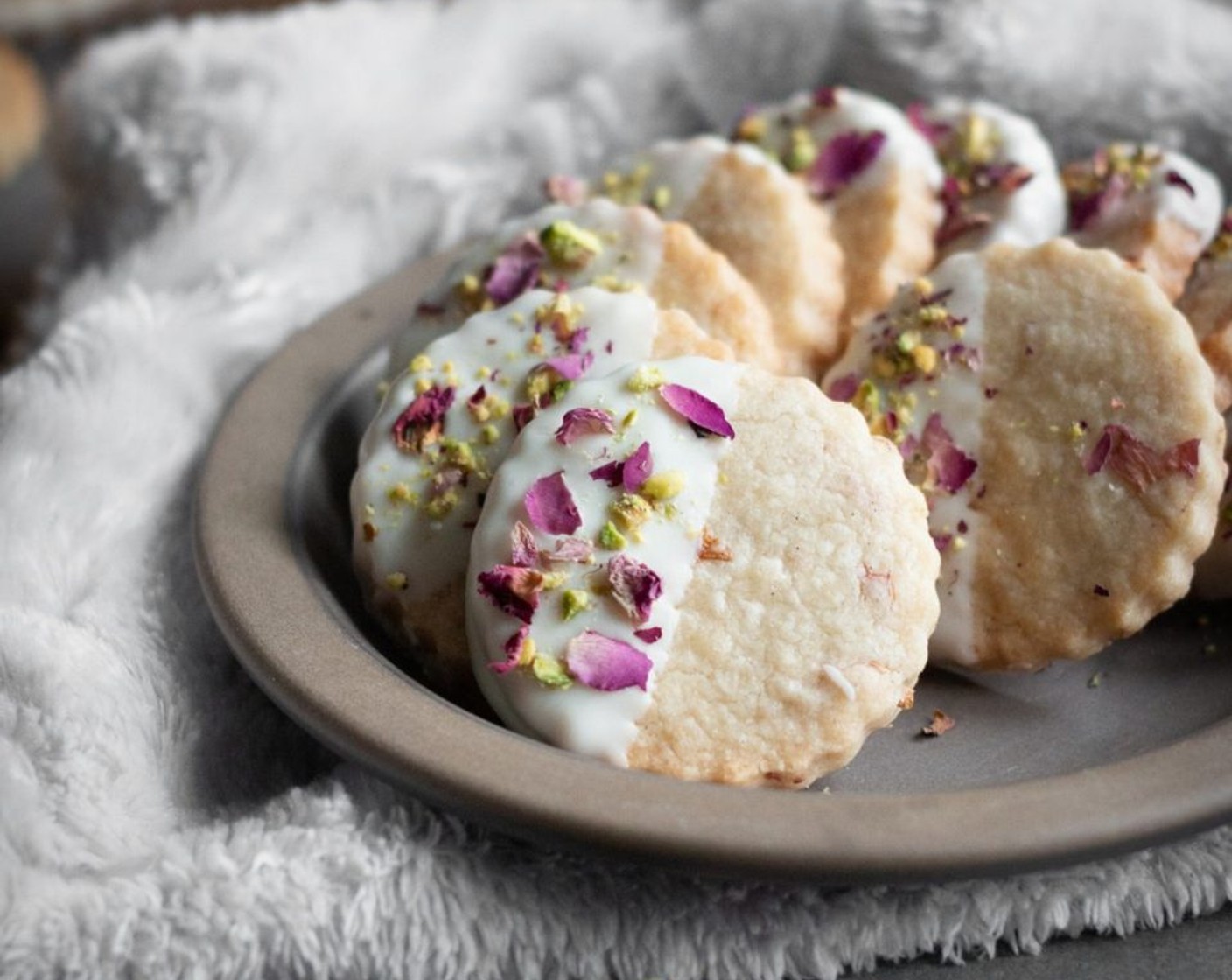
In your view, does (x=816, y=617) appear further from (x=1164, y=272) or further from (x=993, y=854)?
(x=1164, y=272)

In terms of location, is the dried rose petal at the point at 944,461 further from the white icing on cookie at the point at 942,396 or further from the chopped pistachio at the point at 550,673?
the chopped pistachio at the point at 550,673

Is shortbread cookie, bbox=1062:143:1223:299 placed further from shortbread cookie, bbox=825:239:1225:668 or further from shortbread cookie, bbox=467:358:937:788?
shortbread cookie, bbox=467:358:937:788

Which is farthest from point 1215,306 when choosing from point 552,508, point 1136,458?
point 552,508

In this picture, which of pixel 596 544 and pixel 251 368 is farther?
pixel 251 368

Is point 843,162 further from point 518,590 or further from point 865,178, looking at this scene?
point 518,590

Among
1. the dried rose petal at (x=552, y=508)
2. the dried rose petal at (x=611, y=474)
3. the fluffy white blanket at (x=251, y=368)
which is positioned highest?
the dried rose petal at (x=611, y=474)

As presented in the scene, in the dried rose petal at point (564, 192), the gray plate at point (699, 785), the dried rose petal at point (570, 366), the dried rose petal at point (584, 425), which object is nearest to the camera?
the gray plate at point (699, 785)

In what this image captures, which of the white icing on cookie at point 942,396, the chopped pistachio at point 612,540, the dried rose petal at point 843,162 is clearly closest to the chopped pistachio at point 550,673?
the chopped pistachio at point 612,540
